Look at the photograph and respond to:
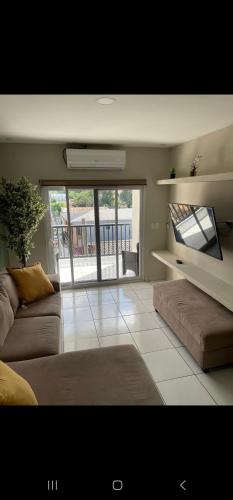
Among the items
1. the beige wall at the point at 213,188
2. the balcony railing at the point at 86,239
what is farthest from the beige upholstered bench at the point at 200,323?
the balcony railing at the point at 86,239

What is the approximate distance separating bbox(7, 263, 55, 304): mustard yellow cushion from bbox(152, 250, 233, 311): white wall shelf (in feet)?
5.56

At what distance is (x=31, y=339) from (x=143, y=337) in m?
1.28

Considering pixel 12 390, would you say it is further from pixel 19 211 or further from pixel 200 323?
pixel 19 211

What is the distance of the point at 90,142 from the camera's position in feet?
11.5

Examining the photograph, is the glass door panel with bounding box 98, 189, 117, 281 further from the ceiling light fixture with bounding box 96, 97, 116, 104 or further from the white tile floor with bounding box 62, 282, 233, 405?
the ceiling light fixture with bounding box 96, 97, 116, 104

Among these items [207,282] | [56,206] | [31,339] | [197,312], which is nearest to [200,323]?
[197,312]

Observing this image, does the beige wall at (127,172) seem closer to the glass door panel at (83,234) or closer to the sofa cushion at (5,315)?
the glass door panel at (83,234)

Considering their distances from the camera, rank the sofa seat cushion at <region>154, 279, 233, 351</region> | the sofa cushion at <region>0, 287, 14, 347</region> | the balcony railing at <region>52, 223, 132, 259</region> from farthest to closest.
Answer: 1. the balcony railing at <region>52, 223, 132, 259</region>
2. the sofa seat cushion at <region>154, 279, 233, 351</region>
3. the sofa cushion at <region>0, 287, 14, 347</region>

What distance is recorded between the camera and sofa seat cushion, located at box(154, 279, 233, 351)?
210 centimetres

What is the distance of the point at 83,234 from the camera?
4141 millimetres
